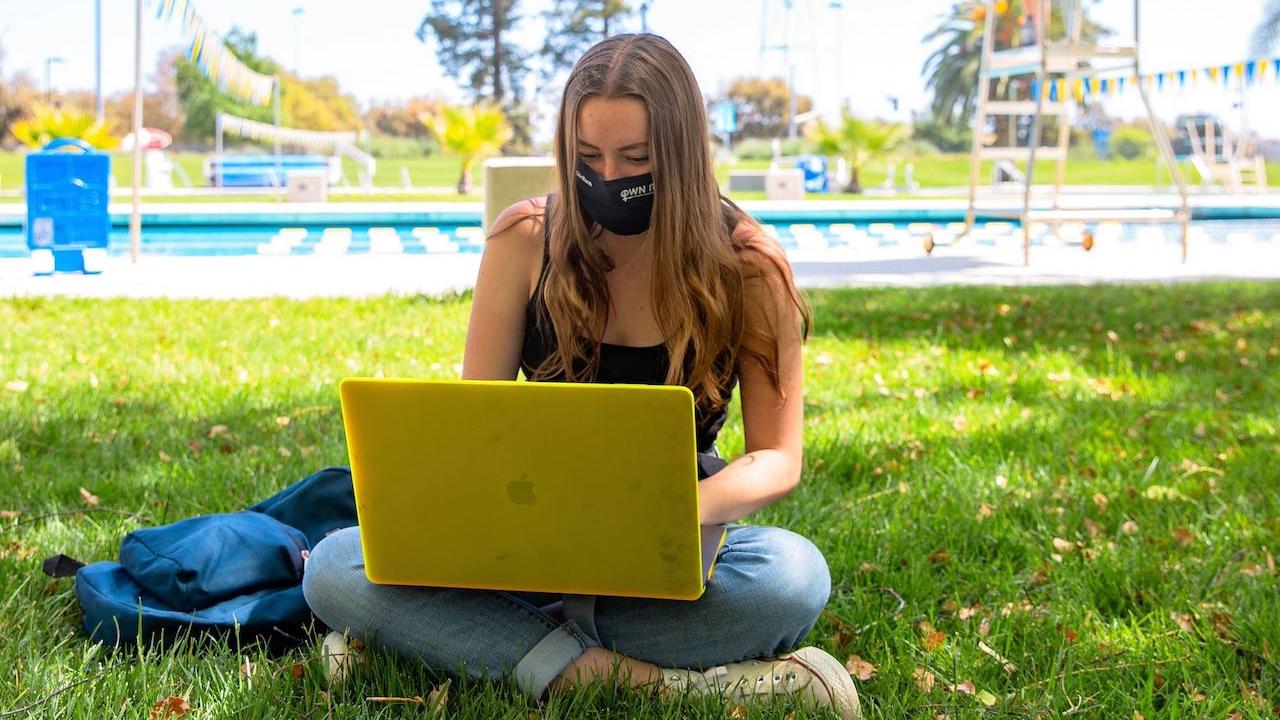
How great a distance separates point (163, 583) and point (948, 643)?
4.55 ft

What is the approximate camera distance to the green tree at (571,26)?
143ft

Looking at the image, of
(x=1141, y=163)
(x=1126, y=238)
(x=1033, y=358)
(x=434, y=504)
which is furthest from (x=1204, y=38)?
(x=434, y=504)

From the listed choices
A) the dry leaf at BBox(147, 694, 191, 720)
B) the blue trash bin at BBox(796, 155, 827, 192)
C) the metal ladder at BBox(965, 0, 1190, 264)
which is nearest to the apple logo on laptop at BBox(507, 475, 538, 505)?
the dry leaf at BBox(147, 694, 191, 720)

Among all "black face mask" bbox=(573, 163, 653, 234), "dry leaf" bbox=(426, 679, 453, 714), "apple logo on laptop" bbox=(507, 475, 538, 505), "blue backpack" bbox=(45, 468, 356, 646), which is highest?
"black face mask" bbox=(573, 163, 653, 234)

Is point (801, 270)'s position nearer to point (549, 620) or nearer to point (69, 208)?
point (69, 208)

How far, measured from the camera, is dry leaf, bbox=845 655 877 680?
2.14 metres

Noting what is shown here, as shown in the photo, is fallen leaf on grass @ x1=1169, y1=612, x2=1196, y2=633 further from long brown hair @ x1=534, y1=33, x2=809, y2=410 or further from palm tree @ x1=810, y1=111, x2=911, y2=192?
palm tree @ x1=810, y1=111, x2=911, y2=192

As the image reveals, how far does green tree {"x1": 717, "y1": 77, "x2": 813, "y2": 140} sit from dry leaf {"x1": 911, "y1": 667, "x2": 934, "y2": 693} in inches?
1873

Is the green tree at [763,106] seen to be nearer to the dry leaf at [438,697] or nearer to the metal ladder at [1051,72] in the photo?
the metal ladder at [1051,72]

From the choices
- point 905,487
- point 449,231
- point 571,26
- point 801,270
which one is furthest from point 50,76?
point 905,487

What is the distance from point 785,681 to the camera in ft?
6.42

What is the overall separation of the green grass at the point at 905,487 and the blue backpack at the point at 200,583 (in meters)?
0.07

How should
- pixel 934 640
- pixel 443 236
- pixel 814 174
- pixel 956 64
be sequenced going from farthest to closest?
pixel 956 64
pixel 814 174
pixel 443 236
pixel 934 640

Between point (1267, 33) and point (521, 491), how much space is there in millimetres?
34007
